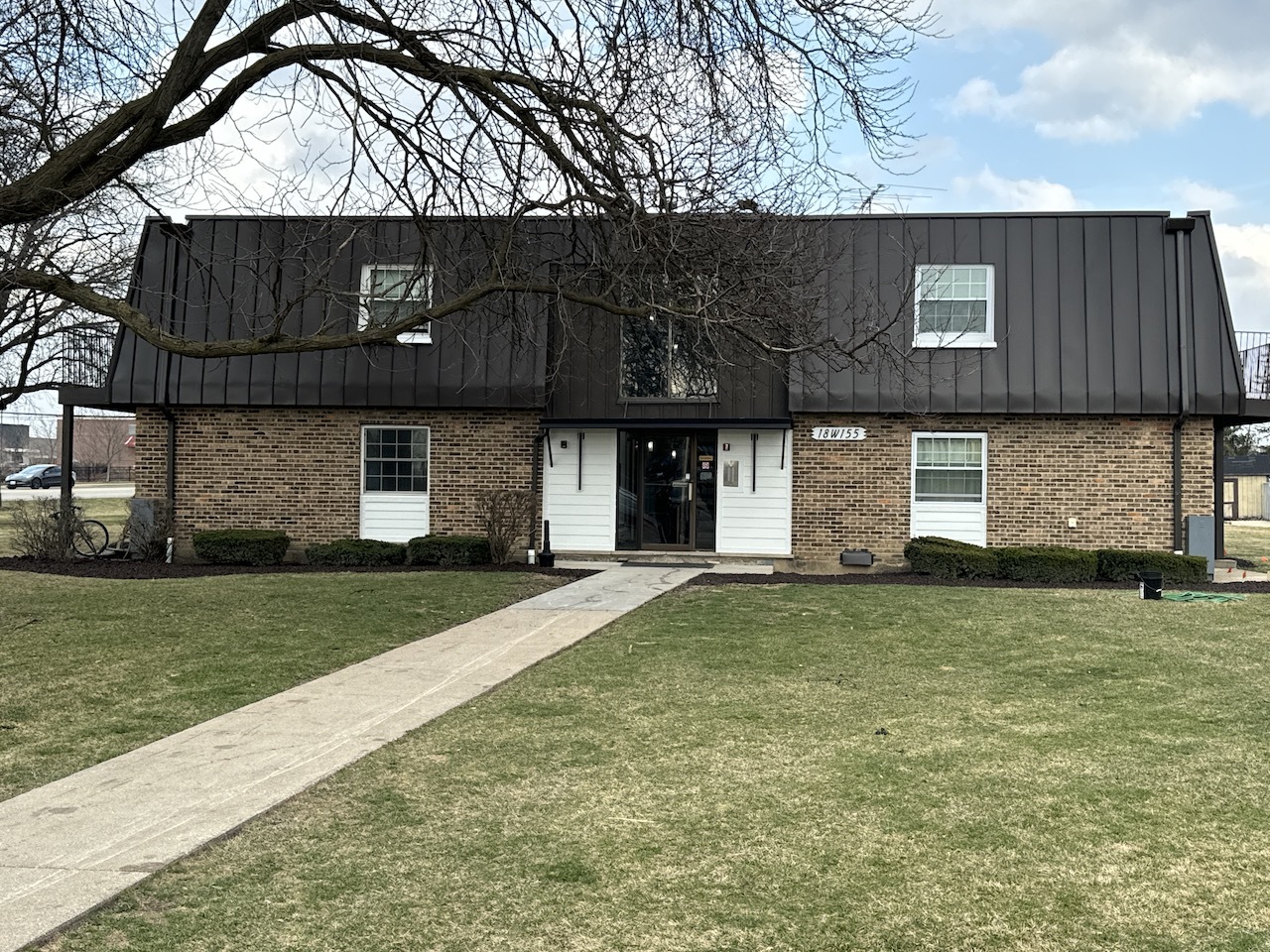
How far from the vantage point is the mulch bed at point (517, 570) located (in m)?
15.8

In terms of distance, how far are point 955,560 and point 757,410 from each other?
403 centimetres

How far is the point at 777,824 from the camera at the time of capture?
4992mm

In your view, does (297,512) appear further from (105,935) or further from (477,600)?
(105,935)

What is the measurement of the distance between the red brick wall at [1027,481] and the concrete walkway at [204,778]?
9.05m

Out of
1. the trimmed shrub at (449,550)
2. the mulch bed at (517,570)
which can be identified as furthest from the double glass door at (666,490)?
the trimmed shrub at (449,550)

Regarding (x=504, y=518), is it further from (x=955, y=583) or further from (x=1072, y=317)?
(x=1072, y=317)

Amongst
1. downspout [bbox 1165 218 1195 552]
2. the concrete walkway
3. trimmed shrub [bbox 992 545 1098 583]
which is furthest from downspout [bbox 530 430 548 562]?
downspout [bbox 1165 218 1195 552]

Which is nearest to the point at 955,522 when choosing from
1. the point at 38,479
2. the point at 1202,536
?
the point at 1202,536

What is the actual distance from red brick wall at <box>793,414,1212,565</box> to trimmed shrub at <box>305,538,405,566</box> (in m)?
Answer: 6.57

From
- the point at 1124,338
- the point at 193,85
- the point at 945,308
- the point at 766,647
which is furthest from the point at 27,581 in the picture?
the point at 1124,338

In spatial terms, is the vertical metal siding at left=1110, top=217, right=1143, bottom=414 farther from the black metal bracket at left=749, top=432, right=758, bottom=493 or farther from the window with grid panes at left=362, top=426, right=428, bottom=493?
the window with grid panes at left=362, top=426, right=428, bottom=493

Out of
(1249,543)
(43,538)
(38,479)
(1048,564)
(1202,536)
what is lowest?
(1249,543)

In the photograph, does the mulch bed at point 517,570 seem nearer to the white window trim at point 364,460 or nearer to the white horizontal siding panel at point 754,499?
the white horizontal siding panel at point 754,499

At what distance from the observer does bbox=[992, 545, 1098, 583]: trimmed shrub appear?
1642 centimetres
